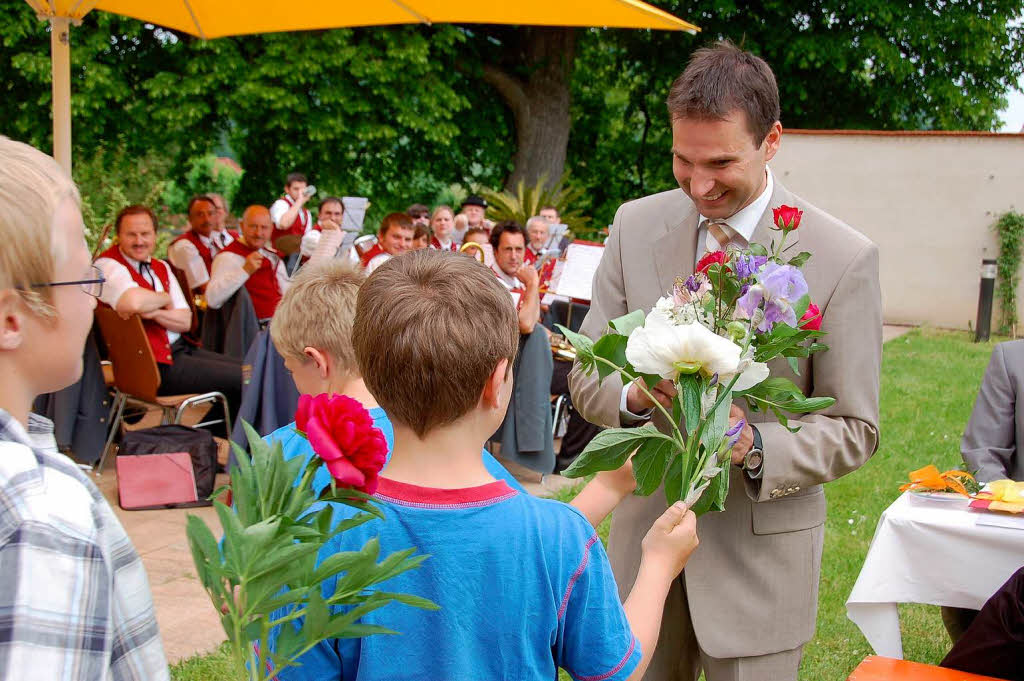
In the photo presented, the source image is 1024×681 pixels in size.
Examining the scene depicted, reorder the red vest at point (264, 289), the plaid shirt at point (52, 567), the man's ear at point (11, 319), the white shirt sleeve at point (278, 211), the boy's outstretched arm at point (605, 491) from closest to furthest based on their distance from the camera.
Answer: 1. the plaid shirt at point (52, 567)
2. the man's ear at point (11, 319)
3. the boy's outstretched arm at point (605, 491)
4. the red vest at point (264, 289)
5. the white shirt sleeve at point (278, 211)

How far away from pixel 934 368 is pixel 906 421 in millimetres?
3432

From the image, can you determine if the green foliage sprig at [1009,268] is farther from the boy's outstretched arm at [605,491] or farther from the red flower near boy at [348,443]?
the red flower near boy at [348,443]

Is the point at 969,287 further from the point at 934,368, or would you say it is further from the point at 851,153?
the point at 934,368

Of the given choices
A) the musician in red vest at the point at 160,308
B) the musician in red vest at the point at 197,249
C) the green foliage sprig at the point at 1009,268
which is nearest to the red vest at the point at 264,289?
the musician in red vest at the point at 197,249

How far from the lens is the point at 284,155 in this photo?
1738cm

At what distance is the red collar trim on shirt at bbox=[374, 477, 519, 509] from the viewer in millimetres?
1409

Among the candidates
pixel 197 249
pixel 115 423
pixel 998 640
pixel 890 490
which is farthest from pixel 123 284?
pixel 998 640

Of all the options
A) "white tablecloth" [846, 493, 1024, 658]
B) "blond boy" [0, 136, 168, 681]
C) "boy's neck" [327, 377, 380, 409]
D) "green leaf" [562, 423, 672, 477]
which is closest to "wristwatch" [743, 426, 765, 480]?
"green leaf" [562, 423, 672, 477]

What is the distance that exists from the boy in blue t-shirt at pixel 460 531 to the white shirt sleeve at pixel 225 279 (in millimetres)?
5530

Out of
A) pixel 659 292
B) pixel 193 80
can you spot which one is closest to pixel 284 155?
pixel 193 80

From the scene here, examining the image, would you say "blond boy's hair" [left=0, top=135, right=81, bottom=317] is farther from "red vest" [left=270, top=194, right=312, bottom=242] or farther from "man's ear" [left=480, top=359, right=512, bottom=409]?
"red vest" [left=270, top=194, right=312, bottom=242]

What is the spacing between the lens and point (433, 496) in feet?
4.64

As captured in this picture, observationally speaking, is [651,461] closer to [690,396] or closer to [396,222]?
[690,396]

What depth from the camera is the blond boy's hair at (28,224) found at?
3.54ft
